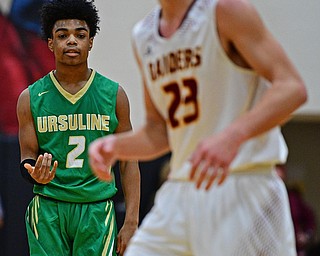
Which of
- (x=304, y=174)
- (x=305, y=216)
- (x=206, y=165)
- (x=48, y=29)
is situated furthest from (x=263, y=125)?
(x=304, y=174)

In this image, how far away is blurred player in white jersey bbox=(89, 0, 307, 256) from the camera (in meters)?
3.38

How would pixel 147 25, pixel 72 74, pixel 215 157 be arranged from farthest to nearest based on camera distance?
1. pixel 72 74
2. pixel 147 25
3. pixel 215 157

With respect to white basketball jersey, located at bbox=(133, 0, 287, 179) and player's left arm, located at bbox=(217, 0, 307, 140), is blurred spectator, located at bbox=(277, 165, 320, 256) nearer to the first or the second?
white basketball jersey, located at bbox=(133, 0, 287, 179)

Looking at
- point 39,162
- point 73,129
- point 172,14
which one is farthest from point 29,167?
point 172,14

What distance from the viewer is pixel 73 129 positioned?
553cm

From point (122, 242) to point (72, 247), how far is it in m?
0.33

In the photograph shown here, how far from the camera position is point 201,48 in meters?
3.55

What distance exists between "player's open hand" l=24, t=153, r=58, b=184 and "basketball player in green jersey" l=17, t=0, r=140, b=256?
0.18 meters

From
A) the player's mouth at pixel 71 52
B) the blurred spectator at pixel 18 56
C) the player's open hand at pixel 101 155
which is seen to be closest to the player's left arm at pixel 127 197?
the player's mouth at pixel 71 52

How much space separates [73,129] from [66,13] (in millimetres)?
771

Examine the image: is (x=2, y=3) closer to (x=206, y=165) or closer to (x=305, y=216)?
(x=305, y=216)

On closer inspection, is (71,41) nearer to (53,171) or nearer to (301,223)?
(53,171)

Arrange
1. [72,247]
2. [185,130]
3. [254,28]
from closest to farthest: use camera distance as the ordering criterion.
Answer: [254,28]
[185,130]
[72,247]

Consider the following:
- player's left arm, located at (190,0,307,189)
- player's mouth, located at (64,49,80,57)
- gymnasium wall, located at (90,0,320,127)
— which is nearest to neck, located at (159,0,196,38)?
player's left arm, located at (190,0,307,189)
